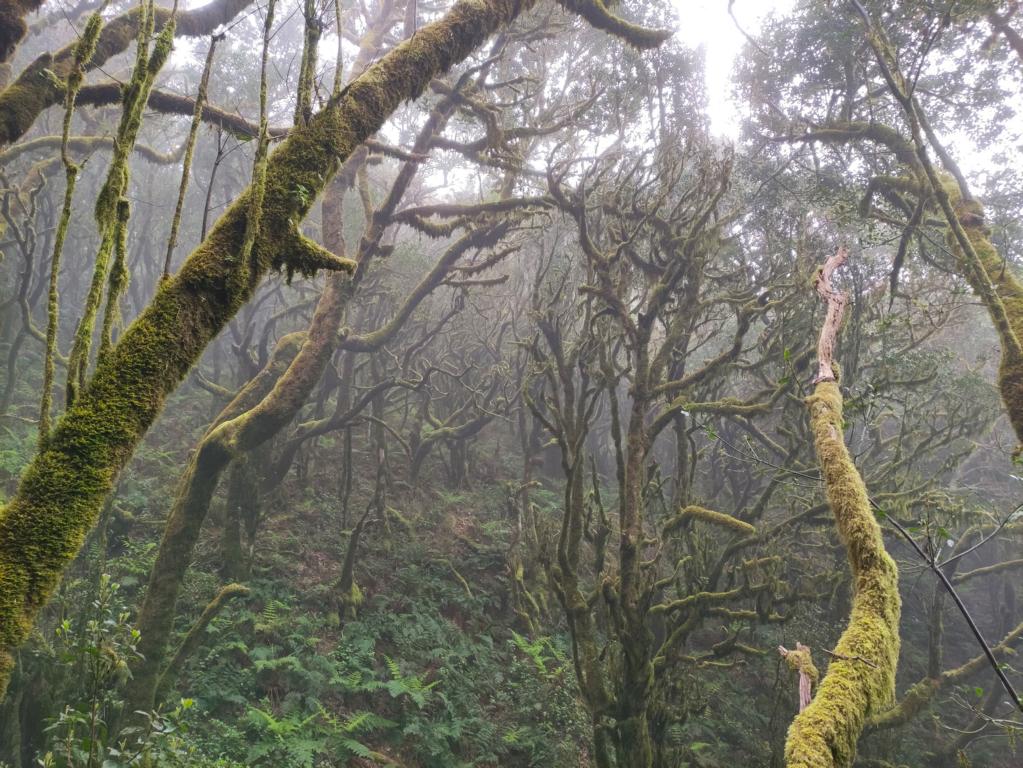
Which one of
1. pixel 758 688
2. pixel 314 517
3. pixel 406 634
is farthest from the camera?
pixel 314 517

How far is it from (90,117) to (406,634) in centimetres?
1387

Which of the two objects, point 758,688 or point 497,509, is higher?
point 497,509

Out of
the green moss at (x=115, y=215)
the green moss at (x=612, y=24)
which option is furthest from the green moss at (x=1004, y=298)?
the green moss at (x=115, y=215)

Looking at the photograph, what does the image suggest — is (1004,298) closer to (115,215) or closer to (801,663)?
(801,663)

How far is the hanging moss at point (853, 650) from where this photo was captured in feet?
4.50

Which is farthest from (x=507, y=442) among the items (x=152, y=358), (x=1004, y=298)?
(x=152, y=358)

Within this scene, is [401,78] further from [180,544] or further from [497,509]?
[497,509]

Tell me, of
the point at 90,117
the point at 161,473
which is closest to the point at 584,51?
the point at 90,117

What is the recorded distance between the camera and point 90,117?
12469 millimetres

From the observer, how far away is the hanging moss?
137cm

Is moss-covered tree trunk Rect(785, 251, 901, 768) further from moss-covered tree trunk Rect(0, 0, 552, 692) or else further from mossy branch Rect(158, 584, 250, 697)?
mossy branch Rect(158, 584, 250, 697)

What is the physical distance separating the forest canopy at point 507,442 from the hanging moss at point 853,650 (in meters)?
0.01

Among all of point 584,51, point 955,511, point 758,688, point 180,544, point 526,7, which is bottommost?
point 758,688

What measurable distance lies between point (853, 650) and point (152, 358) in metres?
2.60
